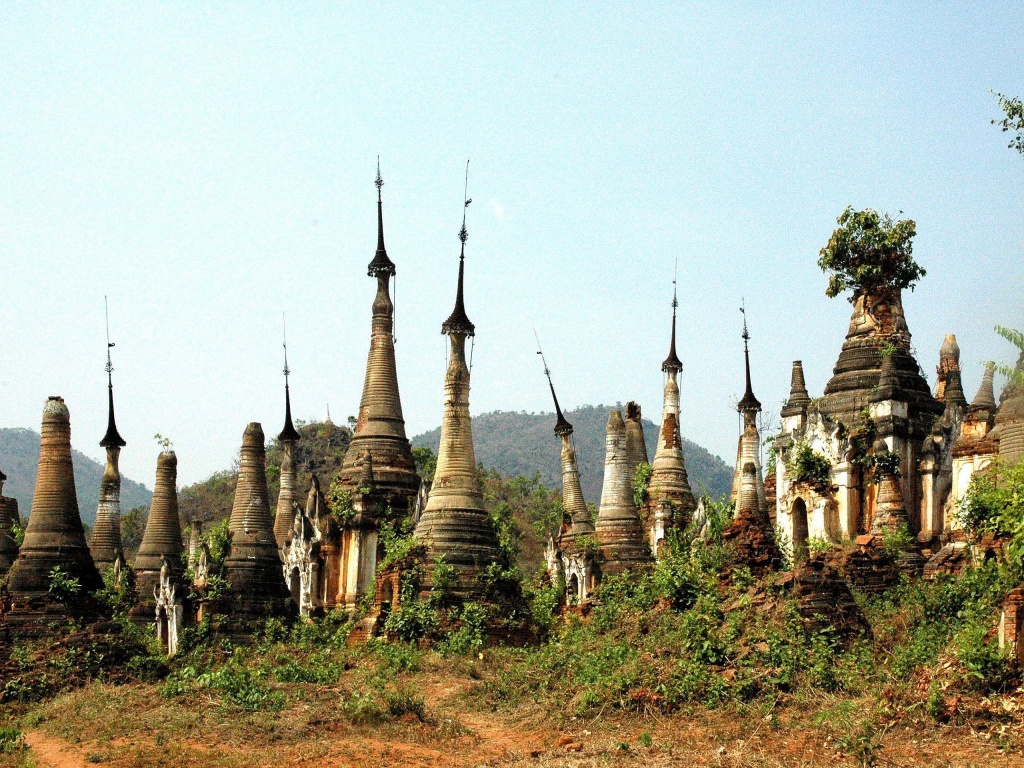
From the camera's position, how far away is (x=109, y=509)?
38.7m

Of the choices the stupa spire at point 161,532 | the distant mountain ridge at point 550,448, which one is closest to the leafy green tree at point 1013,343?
the stupa spire at point 161,532

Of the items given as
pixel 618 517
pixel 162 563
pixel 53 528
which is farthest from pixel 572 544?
pixel 53 528

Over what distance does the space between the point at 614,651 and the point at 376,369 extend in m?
12.8

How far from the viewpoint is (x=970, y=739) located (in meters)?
16.2

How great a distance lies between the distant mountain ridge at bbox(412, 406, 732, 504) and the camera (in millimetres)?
144500

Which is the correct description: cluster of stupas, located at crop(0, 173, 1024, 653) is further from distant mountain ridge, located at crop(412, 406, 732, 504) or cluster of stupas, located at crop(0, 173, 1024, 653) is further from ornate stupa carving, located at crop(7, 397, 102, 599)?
distant mountain ridge, located at crop(412, 406, 732, 504)

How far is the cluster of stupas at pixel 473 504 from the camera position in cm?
2564

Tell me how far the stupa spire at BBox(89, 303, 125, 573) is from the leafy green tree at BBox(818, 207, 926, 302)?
20469 millimetres

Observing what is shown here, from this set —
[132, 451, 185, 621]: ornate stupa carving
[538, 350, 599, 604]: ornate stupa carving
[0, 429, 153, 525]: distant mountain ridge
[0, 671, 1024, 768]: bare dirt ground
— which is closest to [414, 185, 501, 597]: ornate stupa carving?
[538, 350, 599, 604]: ornate stupa carving

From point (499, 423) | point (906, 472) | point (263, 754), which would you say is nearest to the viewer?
point (263, 754)

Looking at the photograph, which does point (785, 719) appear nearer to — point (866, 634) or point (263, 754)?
point (866, 634)

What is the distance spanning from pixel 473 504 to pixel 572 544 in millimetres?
5069

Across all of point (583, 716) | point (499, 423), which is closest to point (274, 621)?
point (583, 716)

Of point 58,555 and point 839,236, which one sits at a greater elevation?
point 839,236
